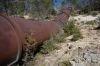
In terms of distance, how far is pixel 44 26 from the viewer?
23.1ft

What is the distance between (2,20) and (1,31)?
1.37 feet

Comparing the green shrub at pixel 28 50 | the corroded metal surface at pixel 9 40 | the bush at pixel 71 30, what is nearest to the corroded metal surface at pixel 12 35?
the corroded metal surface at pixel 9 40

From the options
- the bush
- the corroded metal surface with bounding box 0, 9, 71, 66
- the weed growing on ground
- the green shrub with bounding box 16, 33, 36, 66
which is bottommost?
the bush

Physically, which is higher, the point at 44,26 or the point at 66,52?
the point at 44,26

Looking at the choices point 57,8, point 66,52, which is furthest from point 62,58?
point 57,8

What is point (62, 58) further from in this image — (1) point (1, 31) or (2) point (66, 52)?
(1) point (1, 31)

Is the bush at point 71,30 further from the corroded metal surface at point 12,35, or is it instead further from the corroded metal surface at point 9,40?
the corroded metal surface at point 9,40

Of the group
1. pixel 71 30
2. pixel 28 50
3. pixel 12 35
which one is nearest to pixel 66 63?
pixel 28 50

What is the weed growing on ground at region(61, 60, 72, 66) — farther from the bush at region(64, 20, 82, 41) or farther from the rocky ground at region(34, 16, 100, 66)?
the bush at region(64, 20, 82, 41)

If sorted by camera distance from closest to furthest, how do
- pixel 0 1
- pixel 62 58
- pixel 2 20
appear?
pixel 2 20 < pixel 62 58 < pixel 0 1

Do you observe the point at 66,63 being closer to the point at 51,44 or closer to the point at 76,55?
the point at 76,55

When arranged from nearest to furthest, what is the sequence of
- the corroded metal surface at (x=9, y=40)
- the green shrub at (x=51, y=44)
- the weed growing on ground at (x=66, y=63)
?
the corroded metal surface at (x=9, y=40) → the weed growing on ground at (x=66, y=63) → the green shrub at (x=51, y=44)

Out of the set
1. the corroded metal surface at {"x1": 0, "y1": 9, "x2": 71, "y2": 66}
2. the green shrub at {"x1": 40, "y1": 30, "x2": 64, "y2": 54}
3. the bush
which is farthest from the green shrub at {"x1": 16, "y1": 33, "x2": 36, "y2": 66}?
the bush

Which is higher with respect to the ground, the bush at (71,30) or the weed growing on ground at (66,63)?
the weed growing on ground at (66,63)
